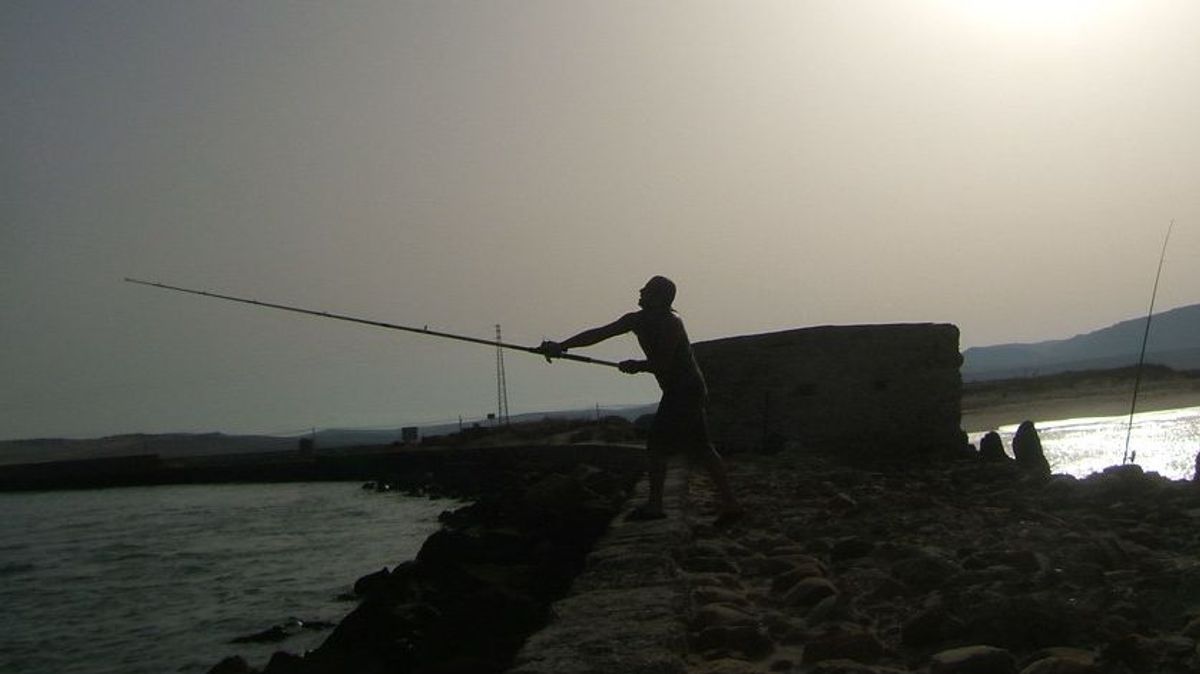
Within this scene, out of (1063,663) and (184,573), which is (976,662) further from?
(184,573)

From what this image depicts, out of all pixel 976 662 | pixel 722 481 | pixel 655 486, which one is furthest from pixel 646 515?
pixel 976 662

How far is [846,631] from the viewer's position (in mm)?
4266

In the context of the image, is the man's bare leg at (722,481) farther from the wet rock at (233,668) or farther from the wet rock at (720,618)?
the wet rock at (233,668)

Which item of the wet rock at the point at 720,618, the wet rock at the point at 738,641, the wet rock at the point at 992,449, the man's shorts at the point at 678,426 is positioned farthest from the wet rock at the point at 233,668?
the wet rock at the point at 992,449

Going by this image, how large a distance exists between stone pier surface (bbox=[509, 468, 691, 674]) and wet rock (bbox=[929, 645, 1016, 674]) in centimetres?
82

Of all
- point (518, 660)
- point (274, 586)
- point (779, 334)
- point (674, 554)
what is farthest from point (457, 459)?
point (518, 660)

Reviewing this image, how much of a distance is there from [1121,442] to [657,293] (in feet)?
69.8

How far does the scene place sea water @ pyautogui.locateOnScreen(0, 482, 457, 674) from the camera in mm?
11242

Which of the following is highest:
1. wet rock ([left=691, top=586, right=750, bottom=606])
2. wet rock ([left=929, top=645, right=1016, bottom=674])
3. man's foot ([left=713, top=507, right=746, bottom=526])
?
man's foot ([left=713, top=507, right=746, bottom=526])

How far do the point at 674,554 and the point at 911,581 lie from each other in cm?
132

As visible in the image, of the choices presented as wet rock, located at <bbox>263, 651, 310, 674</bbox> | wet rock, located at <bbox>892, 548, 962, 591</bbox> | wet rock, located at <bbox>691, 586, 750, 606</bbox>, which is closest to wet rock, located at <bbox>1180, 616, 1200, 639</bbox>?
wet rock, located at <bbox>892, 548, 962, 591</bbox>

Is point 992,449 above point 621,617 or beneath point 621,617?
above

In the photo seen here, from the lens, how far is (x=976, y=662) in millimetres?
3707

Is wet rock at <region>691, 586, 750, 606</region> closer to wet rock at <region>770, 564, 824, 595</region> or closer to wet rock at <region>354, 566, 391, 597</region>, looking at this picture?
wet rock at <region>770, 564, 824, 595</region>
